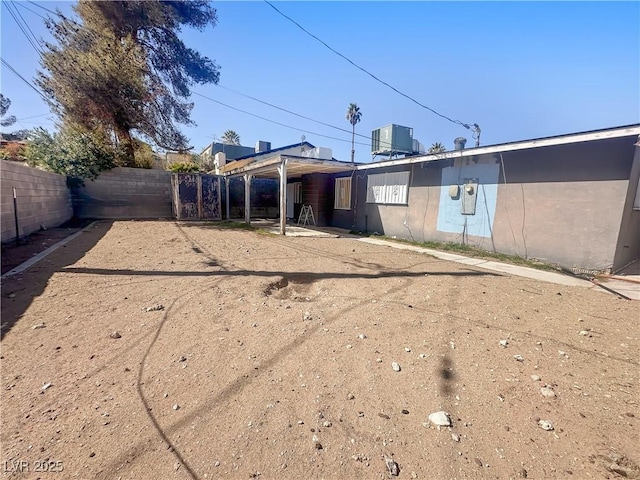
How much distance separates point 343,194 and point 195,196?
24.0 ft

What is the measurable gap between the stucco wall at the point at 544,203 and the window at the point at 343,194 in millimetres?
3428

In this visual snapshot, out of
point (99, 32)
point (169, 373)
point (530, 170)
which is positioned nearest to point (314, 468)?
point (169, 373)

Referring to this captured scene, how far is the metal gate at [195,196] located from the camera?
13.1 m

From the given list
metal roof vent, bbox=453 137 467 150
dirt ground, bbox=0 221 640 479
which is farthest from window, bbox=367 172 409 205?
dirt ground, bbox=0 221 640 479

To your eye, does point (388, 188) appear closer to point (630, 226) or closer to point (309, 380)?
point (630, 226)

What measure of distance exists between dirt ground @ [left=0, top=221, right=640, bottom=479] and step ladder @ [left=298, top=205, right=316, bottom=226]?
29.5 feet

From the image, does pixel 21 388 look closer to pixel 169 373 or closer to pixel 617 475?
pixel 169 373

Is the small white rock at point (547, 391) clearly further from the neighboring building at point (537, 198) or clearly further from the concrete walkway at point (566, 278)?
the neighboring building at point (537, 198)

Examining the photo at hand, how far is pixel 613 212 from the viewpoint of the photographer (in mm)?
5270

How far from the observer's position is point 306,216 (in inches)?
516

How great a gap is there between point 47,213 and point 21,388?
963 centimetres

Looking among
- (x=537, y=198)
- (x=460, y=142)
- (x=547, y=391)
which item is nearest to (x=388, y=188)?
(x=460, y=142)

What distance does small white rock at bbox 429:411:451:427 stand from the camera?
5.54ft

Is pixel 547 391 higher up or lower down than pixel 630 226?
lower down
